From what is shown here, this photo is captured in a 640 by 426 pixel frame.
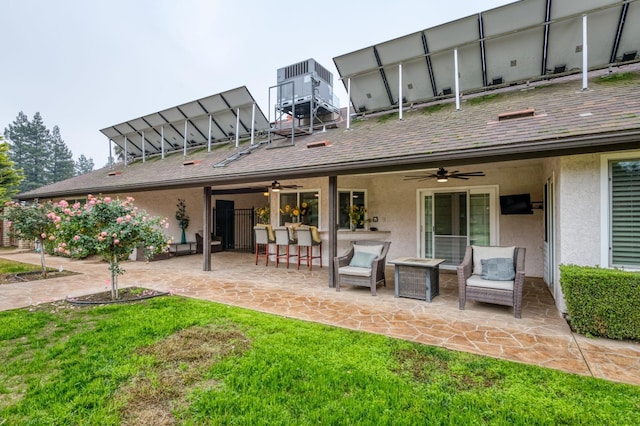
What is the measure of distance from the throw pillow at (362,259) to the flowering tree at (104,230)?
4.02 metres

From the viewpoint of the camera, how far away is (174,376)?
3041mm

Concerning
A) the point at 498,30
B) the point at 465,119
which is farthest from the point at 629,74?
the point at 465,119

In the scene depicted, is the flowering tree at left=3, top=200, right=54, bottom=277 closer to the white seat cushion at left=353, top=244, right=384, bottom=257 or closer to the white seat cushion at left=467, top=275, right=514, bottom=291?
the white seat cushion at left=353, top=244, right=384, bottom=257

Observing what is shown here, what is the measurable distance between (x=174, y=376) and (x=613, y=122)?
6.41m

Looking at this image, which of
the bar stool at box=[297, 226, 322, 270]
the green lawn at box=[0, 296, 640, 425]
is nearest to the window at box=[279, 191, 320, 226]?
the bar stool at box=[297, 226, 322, 270]

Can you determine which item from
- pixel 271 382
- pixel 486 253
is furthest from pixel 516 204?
pixel 271 382

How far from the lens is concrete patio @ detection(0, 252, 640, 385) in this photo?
3455mm

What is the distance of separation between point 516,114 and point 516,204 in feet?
8.92

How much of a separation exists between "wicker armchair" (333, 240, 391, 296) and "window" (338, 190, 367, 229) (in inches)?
96.5

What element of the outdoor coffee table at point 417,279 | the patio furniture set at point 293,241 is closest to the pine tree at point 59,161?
the patio furniture set at point 293,241

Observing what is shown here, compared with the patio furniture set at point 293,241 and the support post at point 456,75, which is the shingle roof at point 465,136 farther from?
the patio furniture set at point 293,241

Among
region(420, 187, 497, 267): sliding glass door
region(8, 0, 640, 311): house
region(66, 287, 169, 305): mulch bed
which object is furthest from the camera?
region(420, 187, 497, 267): sliding glass door

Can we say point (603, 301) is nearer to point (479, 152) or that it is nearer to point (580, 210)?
point (580, 210)

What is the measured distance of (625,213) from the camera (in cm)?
418
